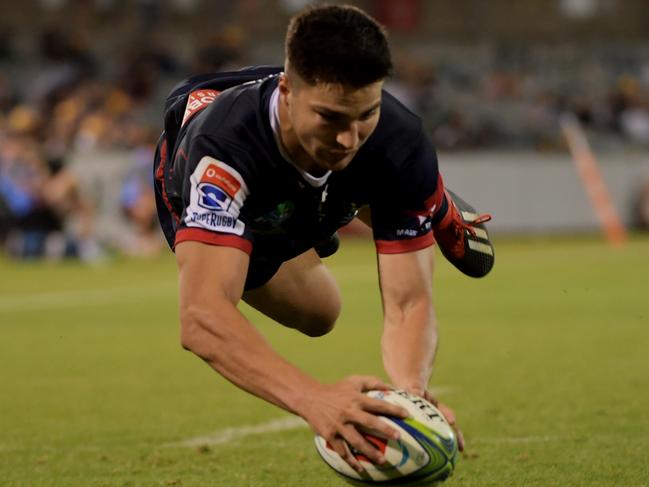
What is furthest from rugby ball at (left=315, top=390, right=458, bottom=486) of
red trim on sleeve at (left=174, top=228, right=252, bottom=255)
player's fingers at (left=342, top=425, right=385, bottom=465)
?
red trim on sleeve at (left=174, top=228, right=252, bottom=255)

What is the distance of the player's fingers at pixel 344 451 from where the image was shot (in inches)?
156

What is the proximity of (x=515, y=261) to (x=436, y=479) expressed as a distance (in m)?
13.9

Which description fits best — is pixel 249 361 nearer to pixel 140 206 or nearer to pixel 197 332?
pixel 197 332

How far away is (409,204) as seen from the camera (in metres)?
5.16

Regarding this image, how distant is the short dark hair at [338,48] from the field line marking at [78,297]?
9.25m

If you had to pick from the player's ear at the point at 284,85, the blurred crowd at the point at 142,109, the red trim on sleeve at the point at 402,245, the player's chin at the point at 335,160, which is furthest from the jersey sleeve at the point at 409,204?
the blurred crowd at the point at 142,109

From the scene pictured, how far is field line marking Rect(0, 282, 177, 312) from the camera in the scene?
535 inches

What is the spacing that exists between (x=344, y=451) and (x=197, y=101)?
2132 millimetres

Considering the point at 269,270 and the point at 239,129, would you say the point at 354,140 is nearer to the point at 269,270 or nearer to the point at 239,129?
the point at 239,129

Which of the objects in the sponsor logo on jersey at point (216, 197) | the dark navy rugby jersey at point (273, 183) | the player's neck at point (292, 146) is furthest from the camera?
the player's neck at point (292, 146)

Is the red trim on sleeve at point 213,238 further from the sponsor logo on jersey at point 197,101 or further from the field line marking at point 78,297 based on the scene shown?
the field line marking at point 78,297

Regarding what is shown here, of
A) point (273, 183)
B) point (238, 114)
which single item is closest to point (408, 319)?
point (273, 183)

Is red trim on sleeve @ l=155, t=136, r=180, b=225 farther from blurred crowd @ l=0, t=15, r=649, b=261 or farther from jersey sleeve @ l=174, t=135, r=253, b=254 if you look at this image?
blurred crowd @ l=0, t=15, r=649, b=261

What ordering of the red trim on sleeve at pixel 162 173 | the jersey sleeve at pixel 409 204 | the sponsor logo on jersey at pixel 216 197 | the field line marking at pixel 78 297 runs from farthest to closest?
the field line marking at pixel 78 297 → the red trim on sleeve at pixel 162 173 → the jersey sleeve at pixel 409 204 → the sponsor logo on jersey at pixel 216 197
